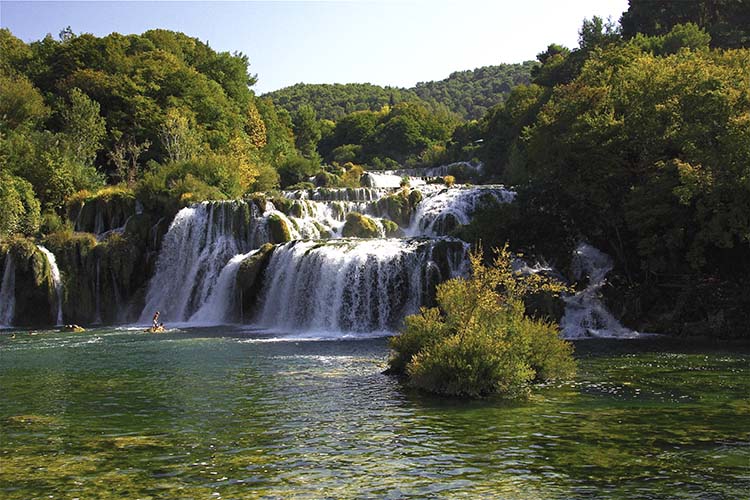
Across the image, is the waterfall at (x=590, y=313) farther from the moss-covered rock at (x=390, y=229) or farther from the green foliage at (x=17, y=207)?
the green foliage at (x=17, y=207)

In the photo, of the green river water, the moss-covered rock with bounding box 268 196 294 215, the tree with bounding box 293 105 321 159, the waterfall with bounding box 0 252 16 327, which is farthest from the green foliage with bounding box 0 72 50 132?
the tree with bounding box 293 105 321 159

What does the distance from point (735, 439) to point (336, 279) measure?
2250 centimetres

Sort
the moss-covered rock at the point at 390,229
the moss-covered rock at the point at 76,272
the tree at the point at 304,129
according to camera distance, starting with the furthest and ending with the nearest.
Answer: the tree at the point at 304,129, the moss-covered rock at the point at 390,229, the moss-covered rock at the point at 76,272

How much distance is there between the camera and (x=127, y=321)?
4153cm

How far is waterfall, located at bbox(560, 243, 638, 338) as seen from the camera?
100 feet

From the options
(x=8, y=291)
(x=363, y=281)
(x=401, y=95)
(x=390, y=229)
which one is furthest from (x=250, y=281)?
(x=401, y=95)

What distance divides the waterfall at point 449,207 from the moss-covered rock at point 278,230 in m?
7.60

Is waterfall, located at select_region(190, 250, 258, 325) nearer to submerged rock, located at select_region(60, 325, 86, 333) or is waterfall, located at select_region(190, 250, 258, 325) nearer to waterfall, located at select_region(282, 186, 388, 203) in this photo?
submerged rock, located at select_region(60, 325, 86, 333)

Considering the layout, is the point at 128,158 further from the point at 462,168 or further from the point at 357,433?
the point at 357,433

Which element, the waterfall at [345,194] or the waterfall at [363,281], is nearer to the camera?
the waterfall at [363,281]

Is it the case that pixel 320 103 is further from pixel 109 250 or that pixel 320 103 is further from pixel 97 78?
pixel 109 250

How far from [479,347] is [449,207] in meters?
27.8

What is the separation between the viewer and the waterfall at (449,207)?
4372cm

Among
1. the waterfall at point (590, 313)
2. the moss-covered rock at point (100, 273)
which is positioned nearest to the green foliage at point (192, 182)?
the moss-covered rock at point (100, 273)
